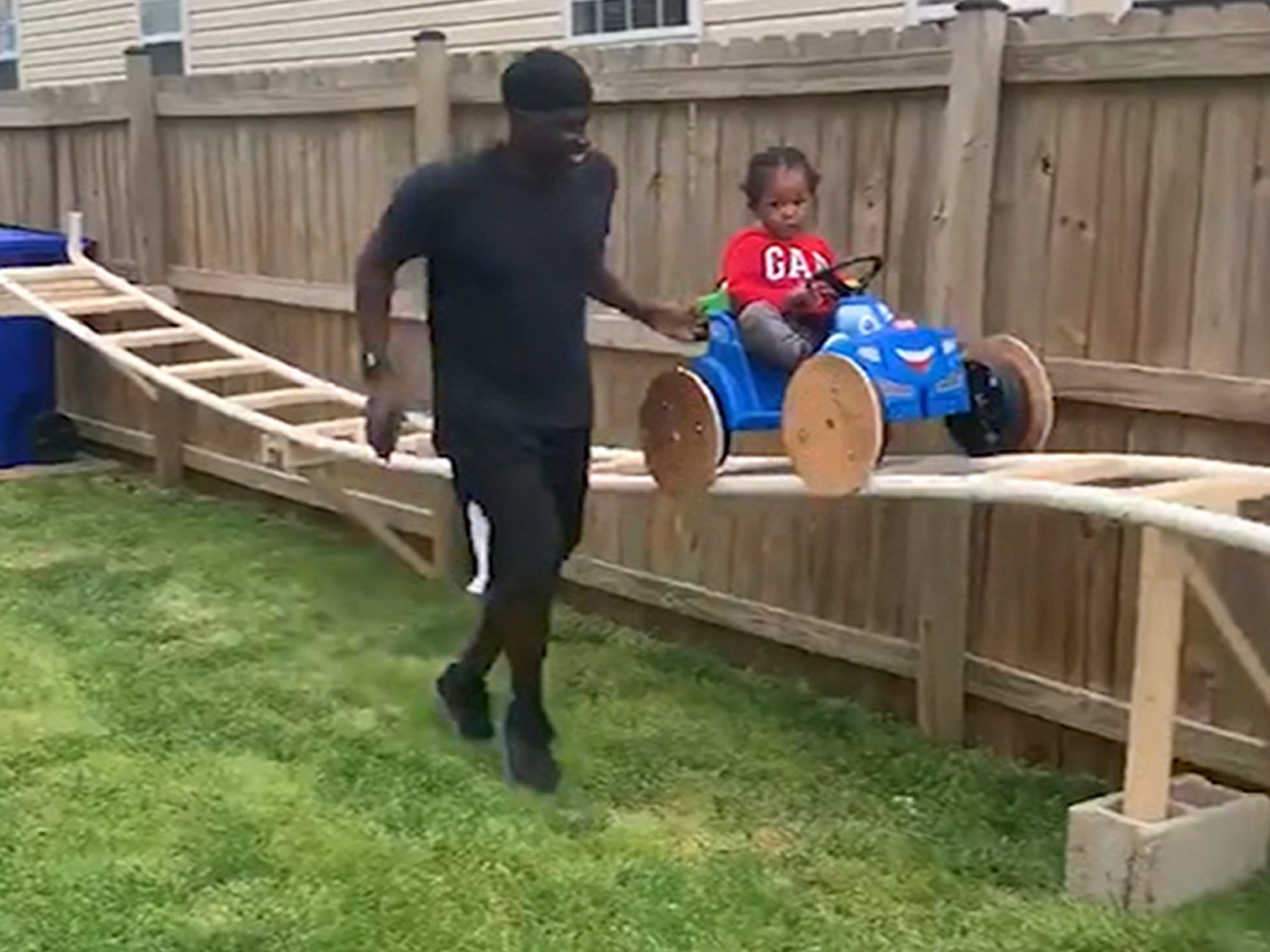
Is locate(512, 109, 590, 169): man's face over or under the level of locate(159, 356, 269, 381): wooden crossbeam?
over

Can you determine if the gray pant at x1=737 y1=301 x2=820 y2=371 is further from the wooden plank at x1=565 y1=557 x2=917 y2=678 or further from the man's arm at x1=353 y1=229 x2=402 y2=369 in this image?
the wooden plank at x1=565 y1=557 x2=917 y2=678

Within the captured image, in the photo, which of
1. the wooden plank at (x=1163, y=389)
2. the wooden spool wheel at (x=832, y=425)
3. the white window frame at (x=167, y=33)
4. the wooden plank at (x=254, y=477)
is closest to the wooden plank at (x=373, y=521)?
the wooden plank at (x=254, y=477)

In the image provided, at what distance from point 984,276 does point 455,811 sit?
1.98m

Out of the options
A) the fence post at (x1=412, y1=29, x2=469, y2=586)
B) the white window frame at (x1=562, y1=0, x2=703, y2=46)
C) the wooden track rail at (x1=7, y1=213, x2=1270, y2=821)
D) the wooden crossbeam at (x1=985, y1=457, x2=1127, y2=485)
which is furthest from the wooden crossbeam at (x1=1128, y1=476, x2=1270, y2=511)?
the white window frame at (x1=562, y1=0, x2=703, y2=46)

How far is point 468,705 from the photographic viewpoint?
17.8ft

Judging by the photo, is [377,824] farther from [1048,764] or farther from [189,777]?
[1048,764]

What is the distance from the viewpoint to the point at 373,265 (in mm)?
4852

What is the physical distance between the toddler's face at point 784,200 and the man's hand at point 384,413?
1064 mm

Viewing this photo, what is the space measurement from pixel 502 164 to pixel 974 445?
1378 millimetres

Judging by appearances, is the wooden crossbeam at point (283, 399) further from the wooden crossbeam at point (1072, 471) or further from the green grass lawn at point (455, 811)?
the wooden crossbeam at point (1072, 471)

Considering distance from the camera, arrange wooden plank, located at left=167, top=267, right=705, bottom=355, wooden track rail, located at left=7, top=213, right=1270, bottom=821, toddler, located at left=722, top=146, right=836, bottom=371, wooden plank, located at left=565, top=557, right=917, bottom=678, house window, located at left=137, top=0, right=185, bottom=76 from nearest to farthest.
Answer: wooden track rail, located at left=7, top=213, right=1270, bottom=821
toddler, located at left=722, top=146, right=836, bottom=371
wooden plank, located at left=565, top=557, right=917, bottom=678
wooden plank, located at left=167, top=267, right=705, bottom=355
house window, located at left=137, top=0, right=185, bottom=76

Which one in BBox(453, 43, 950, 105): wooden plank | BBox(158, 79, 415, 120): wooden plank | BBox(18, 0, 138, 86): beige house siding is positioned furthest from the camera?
BBox(18, 0, 138, 86): beige house siding

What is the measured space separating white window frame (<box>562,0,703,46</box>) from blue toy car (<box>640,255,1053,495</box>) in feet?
19.9

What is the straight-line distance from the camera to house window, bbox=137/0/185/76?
1636cm
